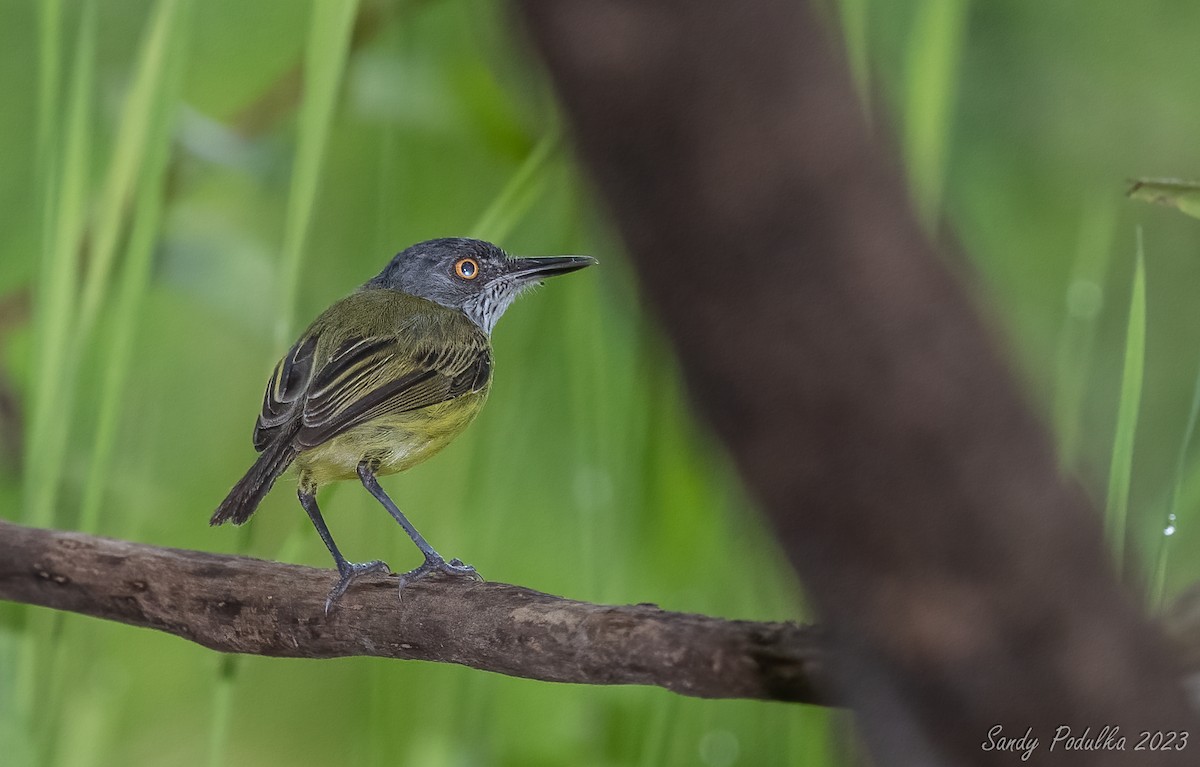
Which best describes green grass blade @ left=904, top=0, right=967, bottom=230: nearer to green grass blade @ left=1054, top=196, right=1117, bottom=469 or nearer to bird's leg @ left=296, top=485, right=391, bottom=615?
green grass blade @ left=1054, top=196, right=1117, bottom=469

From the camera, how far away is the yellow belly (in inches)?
44.7

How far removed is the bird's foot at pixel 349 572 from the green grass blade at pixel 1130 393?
67cm

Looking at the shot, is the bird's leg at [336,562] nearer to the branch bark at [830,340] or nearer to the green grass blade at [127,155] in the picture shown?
the green grass blade at [127,155]

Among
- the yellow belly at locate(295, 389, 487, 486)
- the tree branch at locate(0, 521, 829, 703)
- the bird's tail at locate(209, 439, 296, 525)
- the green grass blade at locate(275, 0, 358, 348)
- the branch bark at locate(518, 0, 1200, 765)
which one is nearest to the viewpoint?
the branch bark at locate(518, 0, 1200, 765)

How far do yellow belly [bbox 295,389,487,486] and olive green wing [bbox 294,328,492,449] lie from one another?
1 centimetres

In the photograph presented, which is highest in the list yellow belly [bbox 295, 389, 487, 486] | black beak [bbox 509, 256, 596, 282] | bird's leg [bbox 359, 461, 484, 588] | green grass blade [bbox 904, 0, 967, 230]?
green grass blade [bbox 904, 0, 967, 230]

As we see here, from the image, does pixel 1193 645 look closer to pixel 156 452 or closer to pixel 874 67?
pixel 874 67

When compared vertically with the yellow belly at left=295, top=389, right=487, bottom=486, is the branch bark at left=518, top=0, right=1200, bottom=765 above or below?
below

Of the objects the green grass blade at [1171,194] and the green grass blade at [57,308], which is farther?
the green grass blade at [57,308]

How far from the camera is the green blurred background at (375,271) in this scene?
3.51ft

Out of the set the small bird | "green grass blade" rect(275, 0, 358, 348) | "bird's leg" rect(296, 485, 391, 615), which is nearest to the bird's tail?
the small bird

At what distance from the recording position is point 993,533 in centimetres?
37

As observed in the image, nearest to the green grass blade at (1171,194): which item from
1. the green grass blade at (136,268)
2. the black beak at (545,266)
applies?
the black beak at (545,266)

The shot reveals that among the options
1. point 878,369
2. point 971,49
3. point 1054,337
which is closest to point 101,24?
point 971,49
